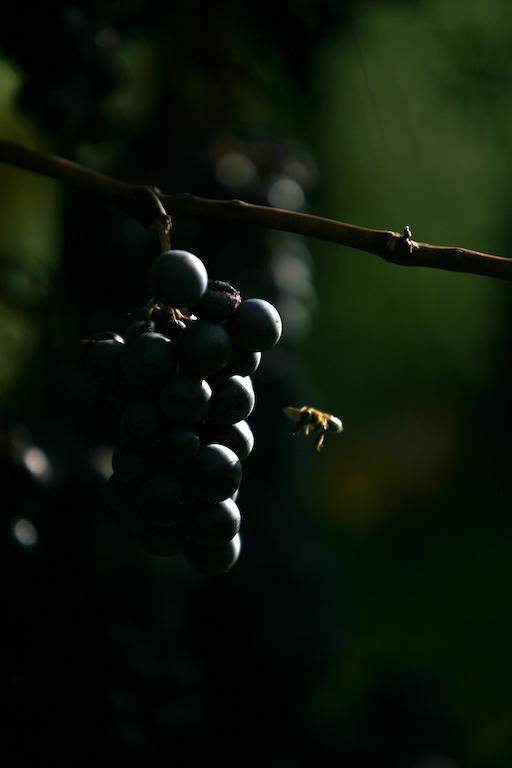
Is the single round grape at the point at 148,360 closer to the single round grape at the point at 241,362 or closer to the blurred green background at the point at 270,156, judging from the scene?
the single round grape at the point at 241,362

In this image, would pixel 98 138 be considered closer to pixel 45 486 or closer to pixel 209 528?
pixel 45 486

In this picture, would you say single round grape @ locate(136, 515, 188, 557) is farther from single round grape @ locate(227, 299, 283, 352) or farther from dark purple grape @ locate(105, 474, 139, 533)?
single round grape @ locate(227, 299, 283, 352)

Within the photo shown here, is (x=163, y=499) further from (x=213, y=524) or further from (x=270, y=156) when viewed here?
(x=270, y=156)

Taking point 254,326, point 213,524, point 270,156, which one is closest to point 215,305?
point 254,326

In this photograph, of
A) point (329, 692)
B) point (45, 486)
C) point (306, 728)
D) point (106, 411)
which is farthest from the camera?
point (329, 692)

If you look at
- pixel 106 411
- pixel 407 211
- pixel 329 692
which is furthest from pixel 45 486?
pixel 407 211

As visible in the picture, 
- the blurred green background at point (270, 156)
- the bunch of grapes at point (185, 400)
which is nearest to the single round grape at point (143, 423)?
the bunch of grapes at point (185, 400)
